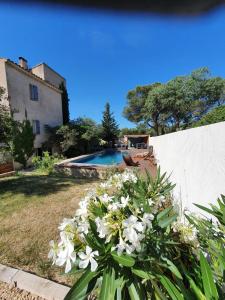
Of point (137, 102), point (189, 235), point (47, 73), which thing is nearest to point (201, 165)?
point (189, 235)

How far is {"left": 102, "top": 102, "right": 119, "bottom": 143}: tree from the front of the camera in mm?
32406

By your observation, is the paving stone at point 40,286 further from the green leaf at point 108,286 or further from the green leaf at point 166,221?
the green leaf at point 166,221

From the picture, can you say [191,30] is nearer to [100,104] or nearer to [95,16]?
[95,16]

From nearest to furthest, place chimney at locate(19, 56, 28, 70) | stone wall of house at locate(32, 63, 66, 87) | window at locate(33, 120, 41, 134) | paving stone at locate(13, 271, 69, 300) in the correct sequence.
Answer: paving stone at locate(13, 271, 69, 300) → window at locate(33, 120, 41, 134) → chimney at locate(19, 56, 28, 70) → stone wall of house at locate(32, 63, 66, 87)

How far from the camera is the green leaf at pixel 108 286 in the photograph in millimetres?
1047

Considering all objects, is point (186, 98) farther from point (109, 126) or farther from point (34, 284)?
point (34, 284)

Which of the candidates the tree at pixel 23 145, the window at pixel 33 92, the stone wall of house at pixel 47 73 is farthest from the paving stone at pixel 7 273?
the stone wall of house at pixel 47 73

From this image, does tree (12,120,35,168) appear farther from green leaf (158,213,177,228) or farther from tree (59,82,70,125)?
green leaf (158,213,177,228)

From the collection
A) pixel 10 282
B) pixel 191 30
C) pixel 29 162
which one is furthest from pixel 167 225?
pixel 29 162

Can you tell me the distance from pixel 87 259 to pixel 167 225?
2.12 ft

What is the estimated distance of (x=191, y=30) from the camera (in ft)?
7.09

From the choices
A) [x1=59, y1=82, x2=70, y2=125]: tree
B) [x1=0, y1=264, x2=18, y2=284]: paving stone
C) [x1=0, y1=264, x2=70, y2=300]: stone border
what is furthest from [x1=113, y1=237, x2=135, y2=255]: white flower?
[x1=59, y1=82, x2=70, y2=125]: tree

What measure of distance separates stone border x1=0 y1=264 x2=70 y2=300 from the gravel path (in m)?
0.04

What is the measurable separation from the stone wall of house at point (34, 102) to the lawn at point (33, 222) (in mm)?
7269
